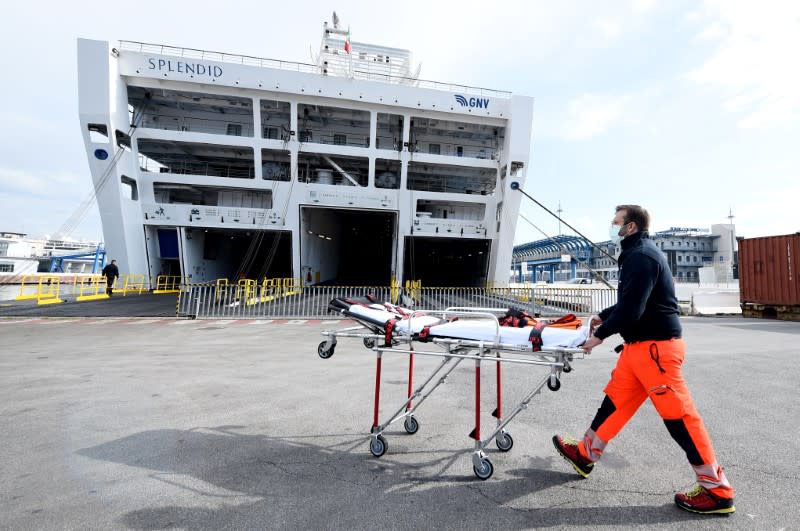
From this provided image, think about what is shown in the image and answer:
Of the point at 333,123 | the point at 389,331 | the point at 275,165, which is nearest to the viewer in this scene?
the point at 389,331

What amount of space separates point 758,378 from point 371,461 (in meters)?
5.86

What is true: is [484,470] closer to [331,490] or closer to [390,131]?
[331,490]

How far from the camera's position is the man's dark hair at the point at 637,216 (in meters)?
2.61

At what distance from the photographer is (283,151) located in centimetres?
1892

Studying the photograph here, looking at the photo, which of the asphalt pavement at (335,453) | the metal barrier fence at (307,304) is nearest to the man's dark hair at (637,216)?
the asphalt pavement at (335,453)

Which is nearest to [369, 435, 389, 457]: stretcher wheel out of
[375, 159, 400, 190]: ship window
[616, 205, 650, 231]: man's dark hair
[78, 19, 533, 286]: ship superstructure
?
[616, 205, 650, 231]: man's dark hair

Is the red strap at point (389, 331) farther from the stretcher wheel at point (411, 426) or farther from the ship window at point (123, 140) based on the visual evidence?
the ship window at point (123, 140)

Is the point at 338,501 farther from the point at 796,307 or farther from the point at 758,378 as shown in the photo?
the point at 796,307

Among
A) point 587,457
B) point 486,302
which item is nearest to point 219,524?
point 587,457

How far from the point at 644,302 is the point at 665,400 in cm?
61

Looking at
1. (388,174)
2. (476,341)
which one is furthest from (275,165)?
(476,341)

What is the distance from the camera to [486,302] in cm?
1633

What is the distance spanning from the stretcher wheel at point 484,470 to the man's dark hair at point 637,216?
6.51 feet

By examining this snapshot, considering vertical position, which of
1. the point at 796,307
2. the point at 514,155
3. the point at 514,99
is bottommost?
the point at 796,307
